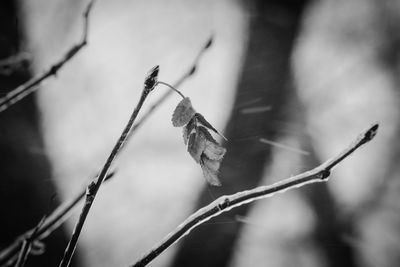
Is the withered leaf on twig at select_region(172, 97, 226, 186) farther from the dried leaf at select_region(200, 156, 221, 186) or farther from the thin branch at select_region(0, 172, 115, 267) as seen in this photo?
the thin branch at select_region(0, 172, 115, 267)

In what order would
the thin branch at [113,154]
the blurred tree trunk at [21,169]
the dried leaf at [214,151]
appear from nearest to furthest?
1. the thin branch at [113,154]
2. the dried leaf at [214,151]
3. the blurred tree trunk at [21,169]

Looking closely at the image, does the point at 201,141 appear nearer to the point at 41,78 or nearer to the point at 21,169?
the point at 41,78

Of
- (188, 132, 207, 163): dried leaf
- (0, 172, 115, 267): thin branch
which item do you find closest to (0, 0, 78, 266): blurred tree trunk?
(0, 172, 115, 267): thin branch

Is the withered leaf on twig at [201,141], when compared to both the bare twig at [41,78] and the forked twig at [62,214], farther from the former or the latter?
the bare twig at [41,78]

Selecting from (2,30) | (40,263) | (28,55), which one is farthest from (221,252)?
(2,30)

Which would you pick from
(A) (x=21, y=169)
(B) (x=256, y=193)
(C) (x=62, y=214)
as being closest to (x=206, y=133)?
(B) (x=256, y=193)

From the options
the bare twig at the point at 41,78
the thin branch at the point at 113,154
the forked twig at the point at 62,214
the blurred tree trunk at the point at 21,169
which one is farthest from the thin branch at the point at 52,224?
the blurred tree trunk at the point at 21,169
